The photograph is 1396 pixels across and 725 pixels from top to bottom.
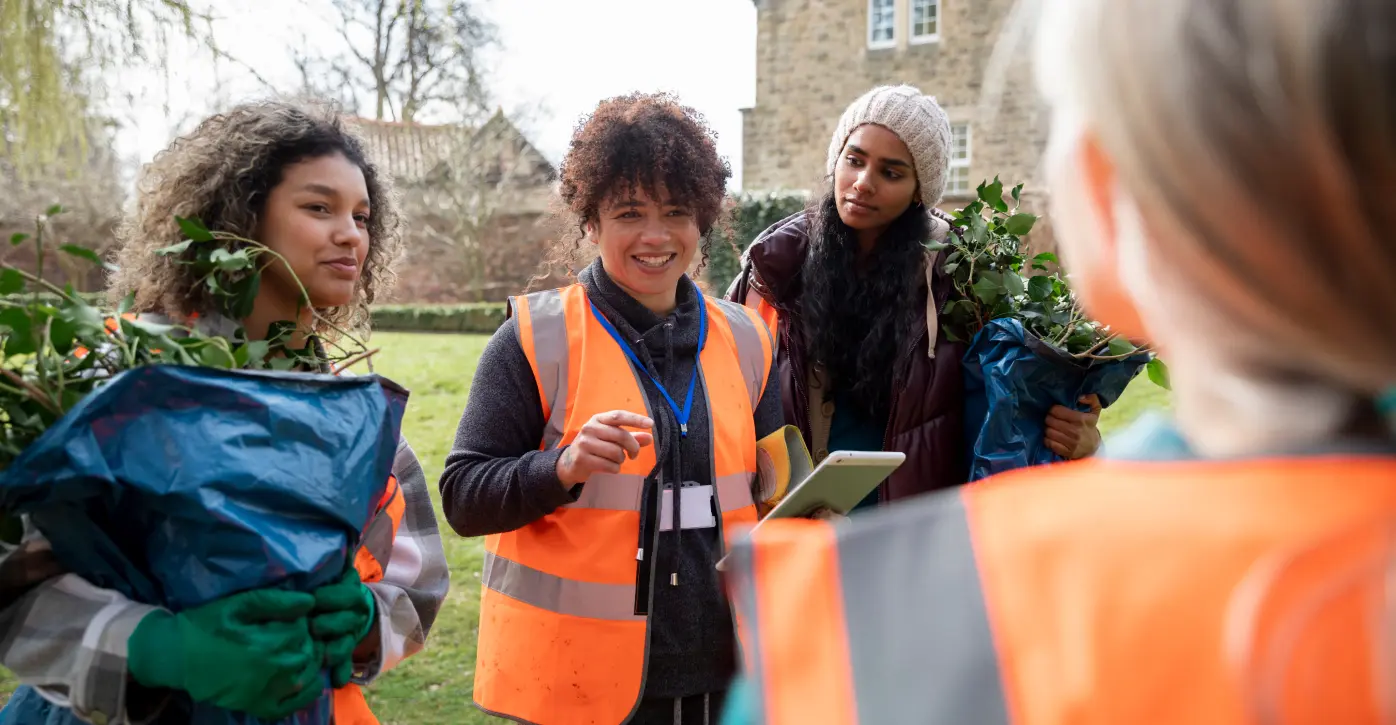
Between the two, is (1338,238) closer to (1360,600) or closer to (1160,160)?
(1160,160)

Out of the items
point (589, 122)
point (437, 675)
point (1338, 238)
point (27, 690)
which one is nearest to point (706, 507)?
point (589, 122)

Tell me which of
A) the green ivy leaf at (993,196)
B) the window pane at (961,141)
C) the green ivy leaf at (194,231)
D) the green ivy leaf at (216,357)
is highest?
the window pane at (961,141)

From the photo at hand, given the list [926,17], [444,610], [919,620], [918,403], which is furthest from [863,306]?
[926,17]

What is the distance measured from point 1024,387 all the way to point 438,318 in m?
21.1

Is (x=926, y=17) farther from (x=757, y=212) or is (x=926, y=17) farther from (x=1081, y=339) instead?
(x=1081, y=339)

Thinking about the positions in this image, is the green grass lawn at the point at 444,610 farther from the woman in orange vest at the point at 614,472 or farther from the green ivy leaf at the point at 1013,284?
the green ivy leaf at the point at 1013,284

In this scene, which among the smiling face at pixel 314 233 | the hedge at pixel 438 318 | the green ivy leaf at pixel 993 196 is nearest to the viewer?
the smiling face at pixel 314 233

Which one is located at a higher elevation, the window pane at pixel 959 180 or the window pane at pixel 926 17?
the window pane at pixel 926 17

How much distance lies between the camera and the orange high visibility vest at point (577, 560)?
2.34 meters

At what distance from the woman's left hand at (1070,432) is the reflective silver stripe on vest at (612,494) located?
1.29 metres

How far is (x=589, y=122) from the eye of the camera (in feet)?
8.87

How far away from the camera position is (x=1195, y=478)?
0.67 meters

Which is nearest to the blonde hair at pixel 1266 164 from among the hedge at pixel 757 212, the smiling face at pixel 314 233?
the smiling face at pixel 314 233

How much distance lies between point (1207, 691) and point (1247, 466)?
0.49ft
